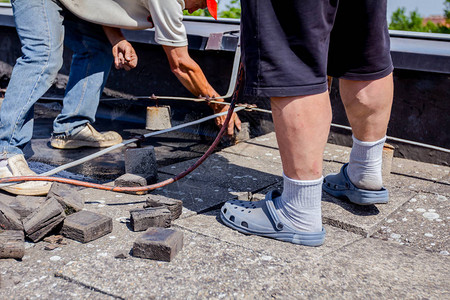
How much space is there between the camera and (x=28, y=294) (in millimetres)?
1621

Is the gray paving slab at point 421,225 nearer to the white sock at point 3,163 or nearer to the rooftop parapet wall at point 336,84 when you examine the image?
the rooftop parapet wall at point 336,84

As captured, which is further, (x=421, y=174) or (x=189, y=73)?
(x=189, y=73)

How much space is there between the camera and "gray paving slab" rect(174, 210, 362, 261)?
195 centimetres

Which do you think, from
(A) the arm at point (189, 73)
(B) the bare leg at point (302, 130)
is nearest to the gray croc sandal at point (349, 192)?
(B) the bare leg at point (302, 130)

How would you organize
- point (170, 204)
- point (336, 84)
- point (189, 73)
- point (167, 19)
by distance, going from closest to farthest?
point (170, 204)
point (167, 19)
point (189, 73)
point (336, 84)

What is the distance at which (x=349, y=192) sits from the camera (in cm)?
243

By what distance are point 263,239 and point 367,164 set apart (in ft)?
2.21

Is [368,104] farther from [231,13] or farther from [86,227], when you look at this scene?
[231,13]

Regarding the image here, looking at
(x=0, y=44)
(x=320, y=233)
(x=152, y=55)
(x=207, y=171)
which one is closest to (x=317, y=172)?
(x=320, y=233)

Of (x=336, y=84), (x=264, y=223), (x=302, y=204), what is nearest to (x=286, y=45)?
(x=302, y=204)

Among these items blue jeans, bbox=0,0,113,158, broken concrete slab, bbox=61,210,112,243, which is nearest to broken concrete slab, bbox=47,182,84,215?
broken concrete slab, bbox=61,210,112,243

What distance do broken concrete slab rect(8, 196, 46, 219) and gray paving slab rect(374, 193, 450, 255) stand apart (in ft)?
5.20

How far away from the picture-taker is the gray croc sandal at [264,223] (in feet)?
6.63

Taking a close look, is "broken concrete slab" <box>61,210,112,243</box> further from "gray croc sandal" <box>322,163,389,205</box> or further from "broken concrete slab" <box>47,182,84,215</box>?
"gray croc sandal" <box>322,163,389,205</box>
